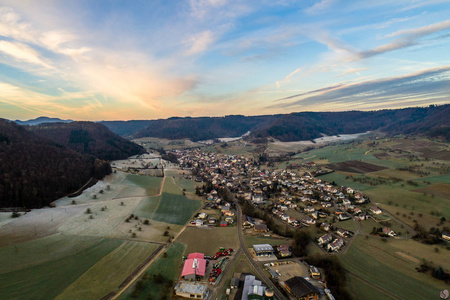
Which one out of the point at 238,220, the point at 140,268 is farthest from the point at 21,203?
the point at 238,220

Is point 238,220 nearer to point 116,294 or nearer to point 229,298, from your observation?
point 229,298

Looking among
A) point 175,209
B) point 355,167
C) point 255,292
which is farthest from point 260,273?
point 355,167

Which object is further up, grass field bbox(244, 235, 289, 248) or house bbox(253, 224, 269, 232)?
house bbox(253, 224, 269, 232)

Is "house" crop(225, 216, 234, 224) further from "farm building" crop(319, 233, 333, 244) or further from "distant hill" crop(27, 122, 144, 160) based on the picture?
"distant hill" crop(27, 122, 144, 160)

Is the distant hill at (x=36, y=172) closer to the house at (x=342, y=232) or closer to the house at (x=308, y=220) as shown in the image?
the house at (x=308, y=220)

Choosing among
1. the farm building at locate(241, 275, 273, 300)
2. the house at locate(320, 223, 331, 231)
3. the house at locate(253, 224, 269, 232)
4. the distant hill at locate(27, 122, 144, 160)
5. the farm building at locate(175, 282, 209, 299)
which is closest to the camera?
the farm building at locate(241, 275, 273, 300)

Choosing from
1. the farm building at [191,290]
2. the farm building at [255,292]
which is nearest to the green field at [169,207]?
the farm building at [191,290]

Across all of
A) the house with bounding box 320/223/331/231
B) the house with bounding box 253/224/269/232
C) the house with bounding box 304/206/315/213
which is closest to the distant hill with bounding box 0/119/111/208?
the house with bounding box 253/224/269/232
